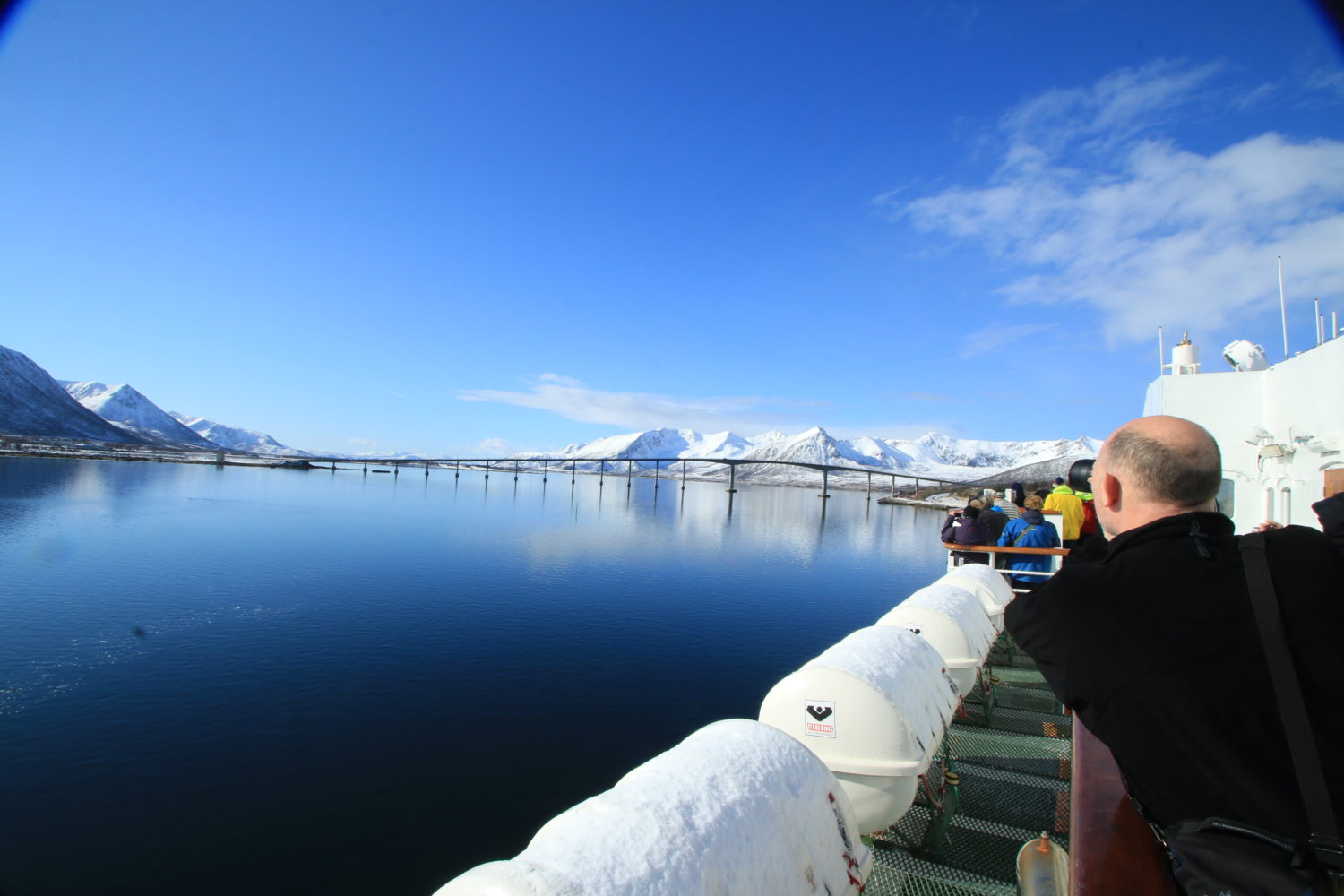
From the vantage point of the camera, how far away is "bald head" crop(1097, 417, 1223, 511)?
2152mm

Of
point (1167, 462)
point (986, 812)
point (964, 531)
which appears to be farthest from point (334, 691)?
point (1167, 462)

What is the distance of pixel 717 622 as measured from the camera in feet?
74.7

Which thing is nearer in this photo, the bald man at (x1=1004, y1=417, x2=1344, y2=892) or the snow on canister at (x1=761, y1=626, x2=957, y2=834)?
the bald man at (x1=1004, y1=417, x2=1344, y2=892)

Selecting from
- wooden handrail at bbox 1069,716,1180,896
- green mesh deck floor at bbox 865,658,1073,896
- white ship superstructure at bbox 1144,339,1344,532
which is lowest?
green mesh deck floor at bbox 865,658,1073,896

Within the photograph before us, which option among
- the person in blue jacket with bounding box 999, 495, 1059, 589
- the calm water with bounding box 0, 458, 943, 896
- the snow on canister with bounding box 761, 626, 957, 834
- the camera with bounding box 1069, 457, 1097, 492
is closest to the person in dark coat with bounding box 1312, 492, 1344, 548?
the camera with bounding box 1069, 457, 1097, 492

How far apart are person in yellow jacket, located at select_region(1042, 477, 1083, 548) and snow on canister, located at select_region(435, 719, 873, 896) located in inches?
346

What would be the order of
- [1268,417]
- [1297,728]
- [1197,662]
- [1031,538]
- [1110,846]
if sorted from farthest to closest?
[1268,417] < [1031,538] < [1110,846] < [1197,662] < [1297,728]

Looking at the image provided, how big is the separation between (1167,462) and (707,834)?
2.48 m

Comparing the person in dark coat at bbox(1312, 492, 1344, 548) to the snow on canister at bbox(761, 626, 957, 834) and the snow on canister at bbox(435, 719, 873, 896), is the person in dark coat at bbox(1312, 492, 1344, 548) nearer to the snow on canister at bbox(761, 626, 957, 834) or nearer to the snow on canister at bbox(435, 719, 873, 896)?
the snow on canister at bbox(435, 719, 873, 896)

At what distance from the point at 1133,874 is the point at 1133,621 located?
74cm

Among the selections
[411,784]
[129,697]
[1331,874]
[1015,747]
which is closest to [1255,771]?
[1331,874]

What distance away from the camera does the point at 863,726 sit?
5.44m

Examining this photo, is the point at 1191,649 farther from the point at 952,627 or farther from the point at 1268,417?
the point at 1268,417

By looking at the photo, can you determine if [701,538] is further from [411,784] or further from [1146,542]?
[1146,542]
